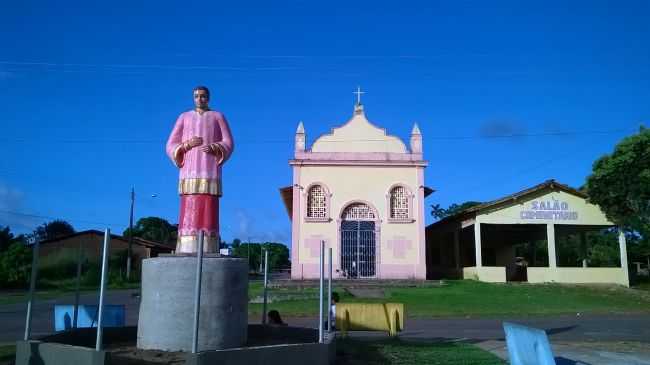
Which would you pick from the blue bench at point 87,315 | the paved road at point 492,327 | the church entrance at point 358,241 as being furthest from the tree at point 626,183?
the blue bench at point 87,315

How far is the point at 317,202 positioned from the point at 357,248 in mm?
3125

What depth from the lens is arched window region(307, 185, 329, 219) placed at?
29.2 meters

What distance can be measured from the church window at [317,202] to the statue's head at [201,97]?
67.5ft

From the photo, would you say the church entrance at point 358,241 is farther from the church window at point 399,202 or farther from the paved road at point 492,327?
the paved road at point 492,327

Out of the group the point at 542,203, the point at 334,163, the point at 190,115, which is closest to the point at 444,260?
the point at 542,203

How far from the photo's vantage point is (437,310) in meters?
20.2

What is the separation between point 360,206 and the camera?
29391mm

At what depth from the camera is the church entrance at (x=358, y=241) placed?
28.9 meters

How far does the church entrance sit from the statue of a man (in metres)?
20.9

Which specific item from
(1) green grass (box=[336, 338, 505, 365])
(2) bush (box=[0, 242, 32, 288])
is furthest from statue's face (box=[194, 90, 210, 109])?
(2) bush (box=[0, 242, 32, 288])

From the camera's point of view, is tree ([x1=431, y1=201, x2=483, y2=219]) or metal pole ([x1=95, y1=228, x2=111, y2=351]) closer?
metal pole ([x1=95, y1=228, x2=111, y2=351])

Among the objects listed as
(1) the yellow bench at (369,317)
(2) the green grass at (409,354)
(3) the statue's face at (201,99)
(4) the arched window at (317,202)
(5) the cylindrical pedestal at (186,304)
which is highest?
(4) the arched window at (317,202)

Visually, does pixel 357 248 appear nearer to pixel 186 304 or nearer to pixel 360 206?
pixel 360 206

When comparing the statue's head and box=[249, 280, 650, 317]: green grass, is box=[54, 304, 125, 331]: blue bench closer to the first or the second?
the statue's head
